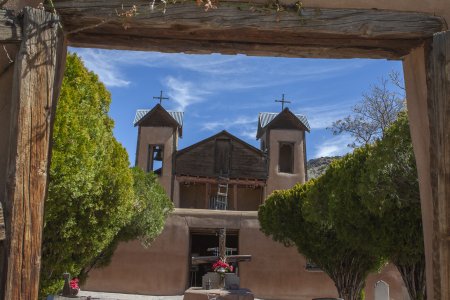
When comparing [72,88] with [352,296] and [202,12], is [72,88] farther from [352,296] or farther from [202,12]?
[352,296]

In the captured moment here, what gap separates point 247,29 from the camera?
4.62m

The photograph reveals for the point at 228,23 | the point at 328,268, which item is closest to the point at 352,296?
the point at 328,268

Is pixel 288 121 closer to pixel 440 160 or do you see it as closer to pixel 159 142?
pixel 159 142

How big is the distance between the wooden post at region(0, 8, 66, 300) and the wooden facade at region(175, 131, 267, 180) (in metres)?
30.0

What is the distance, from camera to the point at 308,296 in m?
25.4

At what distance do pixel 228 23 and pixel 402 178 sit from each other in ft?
28.0

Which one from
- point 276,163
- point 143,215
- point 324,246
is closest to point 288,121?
point 276,163

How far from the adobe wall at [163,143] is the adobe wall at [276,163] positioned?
6536 mm

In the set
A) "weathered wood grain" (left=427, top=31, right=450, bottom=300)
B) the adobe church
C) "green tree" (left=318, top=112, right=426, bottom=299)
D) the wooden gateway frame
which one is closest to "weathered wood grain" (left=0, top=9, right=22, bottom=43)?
the wooden gateway frame

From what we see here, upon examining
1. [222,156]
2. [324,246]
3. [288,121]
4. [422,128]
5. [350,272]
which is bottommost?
[350,272]

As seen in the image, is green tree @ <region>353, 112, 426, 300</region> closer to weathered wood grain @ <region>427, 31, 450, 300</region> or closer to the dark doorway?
weathered wood grain @ <region>427, 31, 450, 300</region>

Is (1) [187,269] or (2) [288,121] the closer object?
(1) [187,269]

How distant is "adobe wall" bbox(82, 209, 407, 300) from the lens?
81.4ft

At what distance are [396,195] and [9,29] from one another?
32.3 feet
